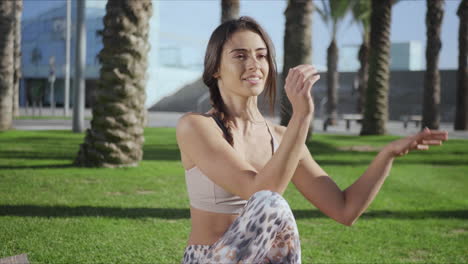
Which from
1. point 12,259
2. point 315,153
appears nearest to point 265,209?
point 12,259

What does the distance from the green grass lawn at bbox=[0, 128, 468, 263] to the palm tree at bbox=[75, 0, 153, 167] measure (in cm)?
40

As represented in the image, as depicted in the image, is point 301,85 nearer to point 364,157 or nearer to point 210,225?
→ point 210,225

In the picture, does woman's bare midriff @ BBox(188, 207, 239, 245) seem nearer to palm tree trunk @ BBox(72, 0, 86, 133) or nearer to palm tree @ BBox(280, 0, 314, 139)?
palm tree @ BBox(280, 0, 314, 139)

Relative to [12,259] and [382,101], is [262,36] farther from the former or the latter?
[382,101]

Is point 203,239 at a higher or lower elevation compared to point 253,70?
lower

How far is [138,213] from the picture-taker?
6.96m

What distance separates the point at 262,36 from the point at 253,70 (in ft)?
0.59

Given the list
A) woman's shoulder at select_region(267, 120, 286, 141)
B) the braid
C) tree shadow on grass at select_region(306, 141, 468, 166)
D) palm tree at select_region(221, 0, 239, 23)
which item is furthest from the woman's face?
palm tree at select_region(221, 0, 239, 23)

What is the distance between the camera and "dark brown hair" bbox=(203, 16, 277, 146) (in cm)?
268

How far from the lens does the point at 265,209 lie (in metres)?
2.35

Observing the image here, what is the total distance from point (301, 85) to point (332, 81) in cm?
3061

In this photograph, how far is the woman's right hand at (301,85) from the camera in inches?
87.7

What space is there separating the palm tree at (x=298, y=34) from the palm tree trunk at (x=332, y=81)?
1321 cm

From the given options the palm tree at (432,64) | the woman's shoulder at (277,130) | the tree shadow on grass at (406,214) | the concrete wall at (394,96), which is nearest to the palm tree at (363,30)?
the concrete wall at (394,96)
